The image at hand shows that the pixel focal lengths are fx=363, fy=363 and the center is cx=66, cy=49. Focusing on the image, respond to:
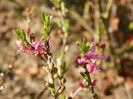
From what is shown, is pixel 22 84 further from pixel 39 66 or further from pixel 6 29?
pixel 6 29

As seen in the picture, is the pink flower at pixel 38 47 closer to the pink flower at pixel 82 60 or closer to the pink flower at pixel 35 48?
the pink flower at pixel 35 48

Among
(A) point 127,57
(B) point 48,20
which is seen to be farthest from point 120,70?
(B) point 48,20

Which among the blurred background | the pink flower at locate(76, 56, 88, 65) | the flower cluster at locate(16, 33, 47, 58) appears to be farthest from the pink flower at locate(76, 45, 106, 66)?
the blurred background

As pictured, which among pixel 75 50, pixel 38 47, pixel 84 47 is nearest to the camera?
pixel 84 47

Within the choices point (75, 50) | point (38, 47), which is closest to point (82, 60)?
point (38, 47)

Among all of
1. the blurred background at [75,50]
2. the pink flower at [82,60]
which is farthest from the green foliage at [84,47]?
the blurred background at [75,50]

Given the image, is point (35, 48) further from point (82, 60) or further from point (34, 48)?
point (82, 60)

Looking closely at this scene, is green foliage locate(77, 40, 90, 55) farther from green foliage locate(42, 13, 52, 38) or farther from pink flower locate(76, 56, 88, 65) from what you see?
green foliage locate(42, 13, 52, 38)

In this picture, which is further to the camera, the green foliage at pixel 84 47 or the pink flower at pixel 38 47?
the pink flower at pixel 38 47
